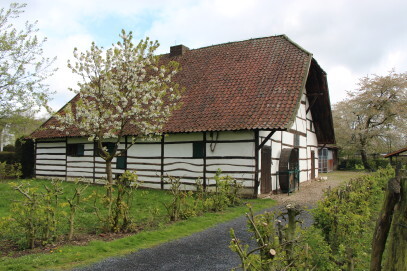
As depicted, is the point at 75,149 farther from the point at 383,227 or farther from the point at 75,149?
the point at 383,227

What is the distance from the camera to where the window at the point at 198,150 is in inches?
526

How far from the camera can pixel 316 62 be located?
14.8m

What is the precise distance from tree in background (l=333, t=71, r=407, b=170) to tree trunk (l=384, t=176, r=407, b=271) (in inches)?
1220

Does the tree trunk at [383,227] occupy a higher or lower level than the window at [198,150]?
lower

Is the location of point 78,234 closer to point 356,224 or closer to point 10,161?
point 356,224

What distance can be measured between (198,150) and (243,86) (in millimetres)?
3317

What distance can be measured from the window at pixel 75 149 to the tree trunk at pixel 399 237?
16.4 m

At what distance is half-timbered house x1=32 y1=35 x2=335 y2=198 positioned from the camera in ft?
40.5

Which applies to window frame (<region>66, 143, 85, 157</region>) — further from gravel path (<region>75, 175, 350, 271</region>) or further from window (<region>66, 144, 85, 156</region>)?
gravel path (<region>75, 175, 350, 271</region>)

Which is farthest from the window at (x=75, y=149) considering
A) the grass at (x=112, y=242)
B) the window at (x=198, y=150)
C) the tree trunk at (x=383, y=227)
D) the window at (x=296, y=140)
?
the tree trunk at (x=383, y=227)

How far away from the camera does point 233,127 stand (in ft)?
39.5

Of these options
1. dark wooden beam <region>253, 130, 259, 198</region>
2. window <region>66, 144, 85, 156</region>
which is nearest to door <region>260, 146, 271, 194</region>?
dark wooden beam <region>253, 130, 259, 198</region>

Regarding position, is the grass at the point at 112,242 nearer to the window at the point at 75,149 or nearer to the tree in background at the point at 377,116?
the window at the point at 75,149

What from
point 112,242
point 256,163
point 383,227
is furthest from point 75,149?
point 383,227
